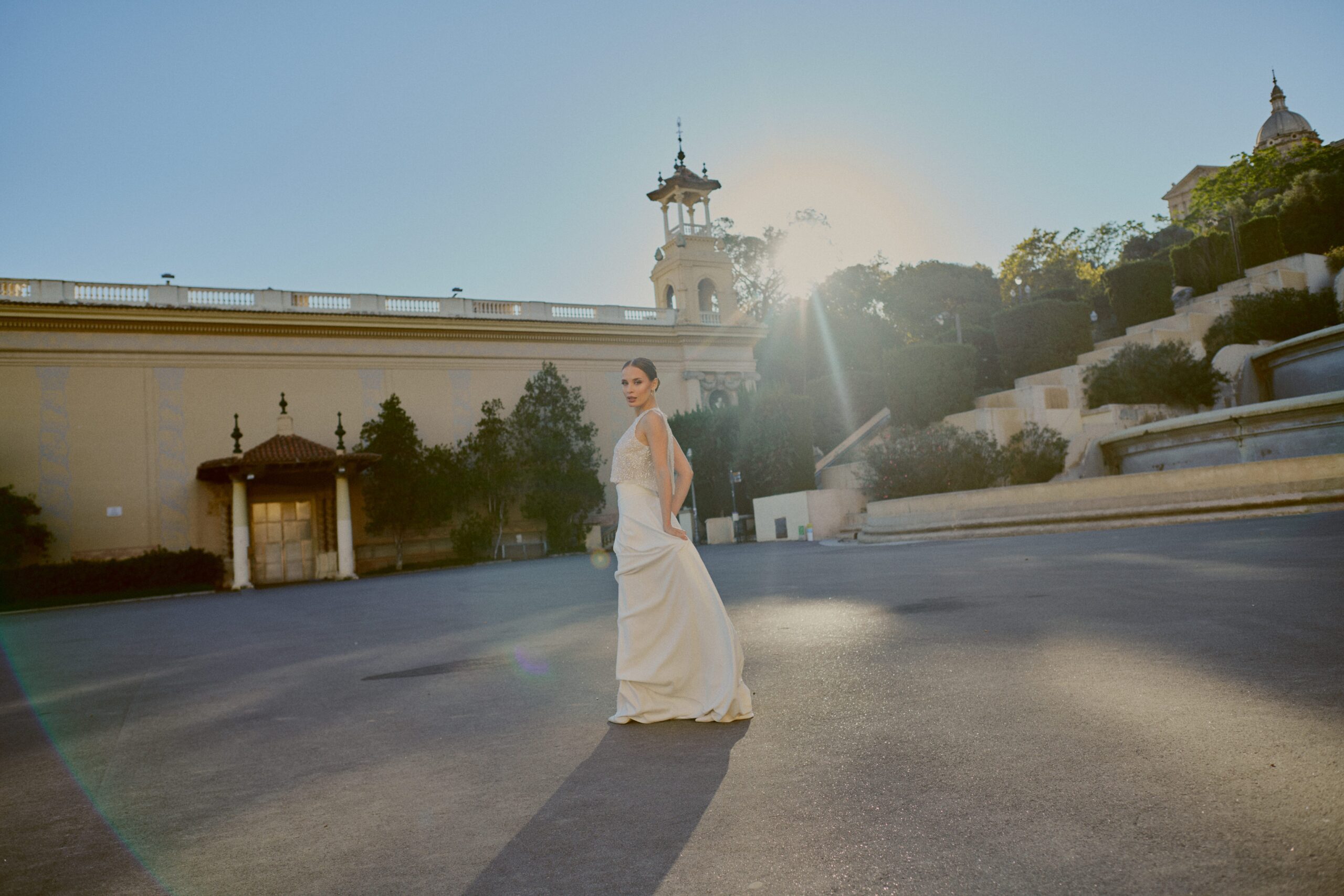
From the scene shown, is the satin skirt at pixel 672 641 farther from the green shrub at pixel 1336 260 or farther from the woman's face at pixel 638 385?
the green shrub at pixel 1336 260

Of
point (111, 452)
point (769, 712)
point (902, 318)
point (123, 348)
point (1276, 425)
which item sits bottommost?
point (769, 712)

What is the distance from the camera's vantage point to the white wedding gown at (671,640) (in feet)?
15.0

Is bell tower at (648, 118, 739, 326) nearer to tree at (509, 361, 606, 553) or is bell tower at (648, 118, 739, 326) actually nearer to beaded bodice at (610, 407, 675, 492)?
tree at (509, 361, 606, 553)

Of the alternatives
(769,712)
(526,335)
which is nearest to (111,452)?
(526,335)

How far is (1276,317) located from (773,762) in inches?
1309

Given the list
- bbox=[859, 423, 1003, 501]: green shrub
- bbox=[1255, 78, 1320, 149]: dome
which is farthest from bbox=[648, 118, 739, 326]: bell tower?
bbox=[1255, 78, 1320, 149]: dome

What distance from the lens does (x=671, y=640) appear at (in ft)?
15.0

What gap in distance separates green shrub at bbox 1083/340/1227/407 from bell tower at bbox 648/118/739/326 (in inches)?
771

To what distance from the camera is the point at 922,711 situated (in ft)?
13.8

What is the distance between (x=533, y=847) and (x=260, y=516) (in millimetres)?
32472

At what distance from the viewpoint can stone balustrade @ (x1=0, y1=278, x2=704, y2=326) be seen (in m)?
31.2

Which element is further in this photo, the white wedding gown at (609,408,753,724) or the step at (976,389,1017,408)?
the step at (976,389,1017,408)

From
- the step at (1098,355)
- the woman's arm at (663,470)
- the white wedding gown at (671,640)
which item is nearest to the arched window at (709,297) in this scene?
the step at (1098,355)

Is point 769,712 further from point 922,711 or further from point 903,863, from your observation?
point 903,863
